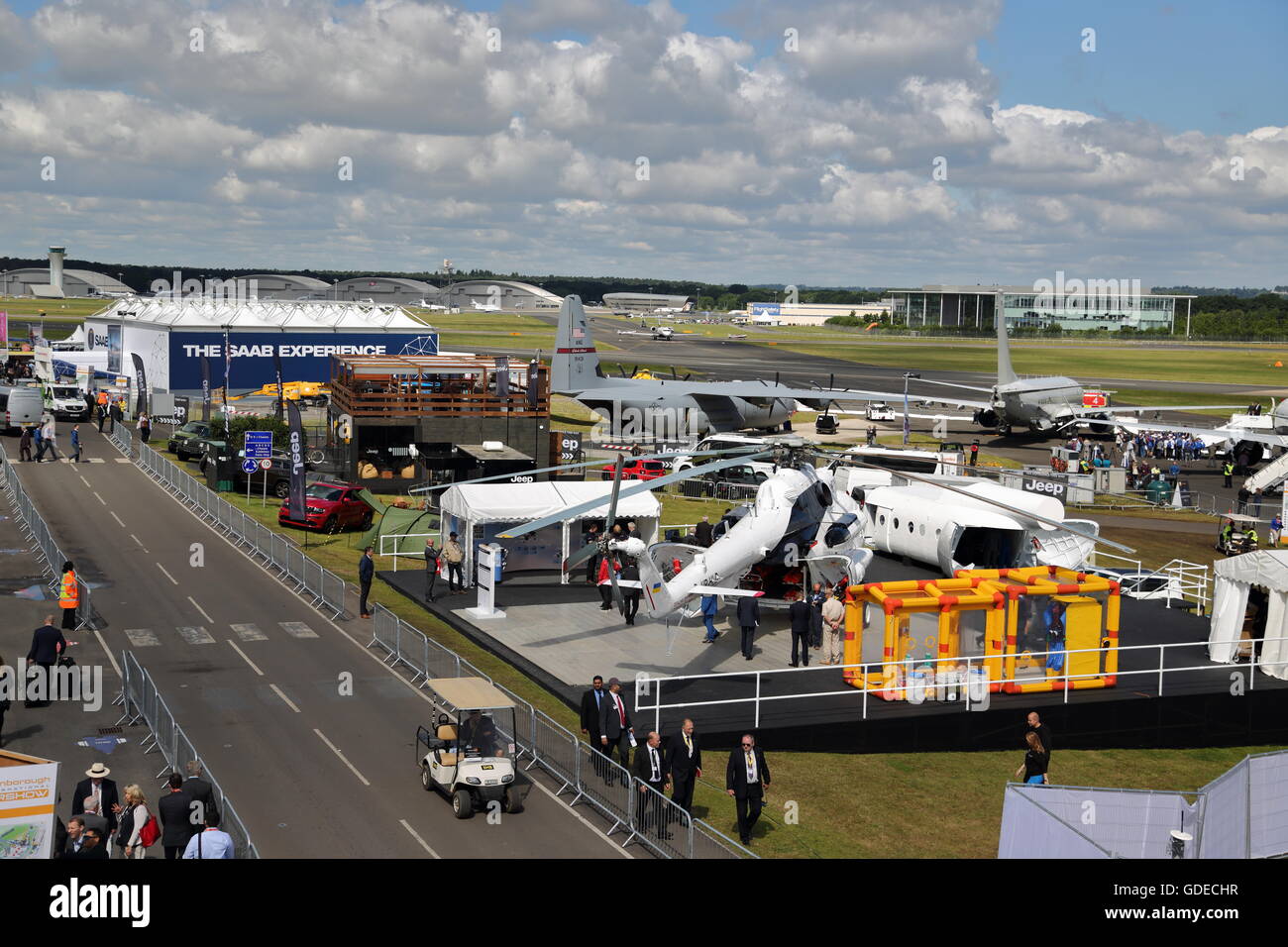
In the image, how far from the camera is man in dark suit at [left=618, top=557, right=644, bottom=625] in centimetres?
2606

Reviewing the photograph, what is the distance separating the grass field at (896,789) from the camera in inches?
675

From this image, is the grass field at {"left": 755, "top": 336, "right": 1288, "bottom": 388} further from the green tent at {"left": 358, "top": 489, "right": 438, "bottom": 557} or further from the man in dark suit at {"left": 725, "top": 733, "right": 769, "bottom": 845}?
the man in dark suit at {"left": 725, "top": 733, "right": 769, "bottom": 845}

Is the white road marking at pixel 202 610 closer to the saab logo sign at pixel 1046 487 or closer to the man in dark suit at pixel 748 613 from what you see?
the man in dark suit at pixel 748 613

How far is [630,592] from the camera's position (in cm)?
2606

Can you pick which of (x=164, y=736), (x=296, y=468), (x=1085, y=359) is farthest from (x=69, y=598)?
(x=1085, y=359)

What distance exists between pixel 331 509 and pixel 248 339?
44764mm

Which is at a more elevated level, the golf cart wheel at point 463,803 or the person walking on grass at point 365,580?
the person walking on grass at point 365,580

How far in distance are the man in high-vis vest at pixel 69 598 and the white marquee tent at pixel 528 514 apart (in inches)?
346

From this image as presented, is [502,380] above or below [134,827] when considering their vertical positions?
above

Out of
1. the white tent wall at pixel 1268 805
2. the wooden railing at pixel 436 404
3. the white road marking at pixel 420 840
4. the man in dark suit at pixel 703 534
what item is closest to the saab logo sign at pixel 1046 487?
the wooden railing at pixel 436 404

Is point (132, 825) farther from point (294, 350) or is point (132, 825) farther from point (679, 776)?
point (294, 350)
